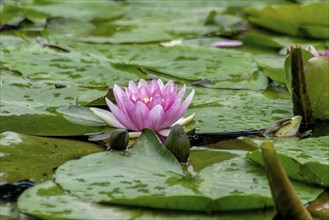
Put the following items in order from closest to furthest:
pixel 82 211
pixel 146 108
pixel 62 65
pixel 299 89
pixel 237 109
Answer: pixel 82 211 → pixel 146 108 → pixel 299 89 → pixel 237 109 → pixel 62 65

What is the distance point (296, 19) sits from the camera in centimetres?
336

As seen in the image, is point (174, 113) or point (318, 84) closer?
point (174, 113)

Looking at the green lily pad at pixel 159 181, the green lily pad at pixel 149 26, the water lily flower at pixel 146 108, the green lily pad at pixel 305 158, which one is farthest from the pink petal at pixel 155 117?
the green lily pad at pixel 149 26

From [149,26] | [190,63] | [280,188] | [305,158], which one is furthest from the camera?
[149,26]

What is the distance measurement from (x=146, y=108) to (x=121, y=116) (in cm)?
9

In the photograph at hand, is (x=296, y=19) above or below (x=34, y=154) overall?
above

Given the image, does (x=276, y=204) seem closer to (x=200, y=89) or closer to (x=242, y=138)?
(x=242, y=138)

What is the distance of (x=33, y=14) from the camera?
3.46 metres

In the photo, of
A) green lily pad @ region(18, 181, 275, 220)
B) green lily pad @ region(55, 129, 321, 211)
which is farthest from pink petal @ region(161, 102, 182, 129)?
green lily pad @ region(18, 181, 275, 220)

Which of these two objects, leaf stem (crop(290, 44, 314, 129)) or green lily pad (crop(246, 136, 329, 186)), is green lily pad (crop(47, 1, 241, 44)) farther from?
green lily pad (crop(246, 136, 329, 186))

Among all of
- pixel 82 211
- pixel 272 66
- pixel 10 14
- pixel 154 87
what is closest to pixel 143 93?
pixel 154 87

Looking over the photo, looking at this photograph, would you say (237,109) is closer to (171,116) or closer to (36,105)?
(171,116)

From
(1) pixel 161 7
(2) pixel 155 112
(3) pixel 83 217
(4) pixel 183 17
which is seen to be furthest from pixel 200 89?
(1) pixel 161 7

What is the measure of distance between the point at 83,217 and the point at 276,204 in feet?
1.22
